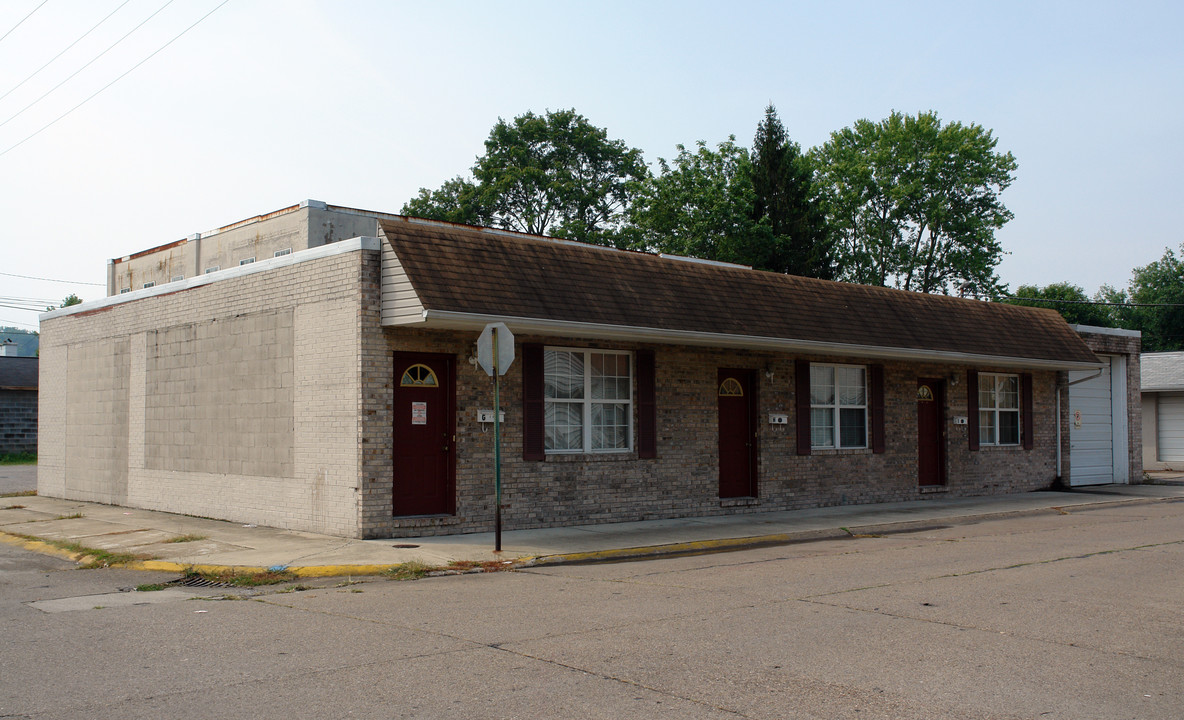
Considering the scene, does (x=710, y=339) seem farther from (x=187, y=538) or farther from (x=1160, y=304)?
(x=1160, y=304)

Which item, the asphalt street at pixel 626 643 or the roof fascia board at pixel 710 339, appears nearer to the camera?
the asphalt street at pixel 626 643

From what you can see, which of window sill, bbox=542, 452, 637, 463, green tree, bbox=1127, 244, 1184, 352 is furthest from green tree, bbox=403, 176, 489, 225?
green tree, bbox=1127, 244, 1184, 352

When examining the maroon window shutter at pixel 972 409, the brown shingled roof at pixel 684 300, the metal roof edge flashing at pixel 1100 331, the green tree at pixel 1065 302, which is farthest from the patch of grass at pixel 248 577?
the green tree at pixel 1065 302

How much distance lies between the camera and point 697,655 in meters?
6.82

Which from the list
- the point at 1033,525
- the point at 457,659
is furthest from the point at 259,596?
the point at 1033,525

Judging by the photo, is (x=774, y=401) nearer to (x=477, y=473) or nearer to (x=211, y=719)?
(x=477, y=473)

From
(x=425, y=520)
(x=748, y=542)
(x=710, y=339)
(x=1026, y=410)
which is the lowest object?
(x=748, y=542)

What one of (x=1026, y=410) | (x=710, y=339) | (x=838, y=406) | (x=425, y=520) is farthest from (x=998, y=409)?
(x=425, y=520)

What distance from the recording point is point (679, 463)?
16203mm

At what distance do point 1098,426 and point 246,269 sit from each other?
2121cm

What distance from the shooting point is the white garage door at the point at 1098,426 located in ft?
79.2

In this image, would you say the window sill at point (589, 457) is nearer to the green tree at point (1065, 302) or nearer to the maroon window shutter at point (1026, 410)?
the maroon window shutter at point (1026, 410)

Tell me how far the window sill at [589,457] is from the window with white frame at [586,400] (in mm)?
79

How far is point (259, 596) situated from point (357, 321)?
176 inches
